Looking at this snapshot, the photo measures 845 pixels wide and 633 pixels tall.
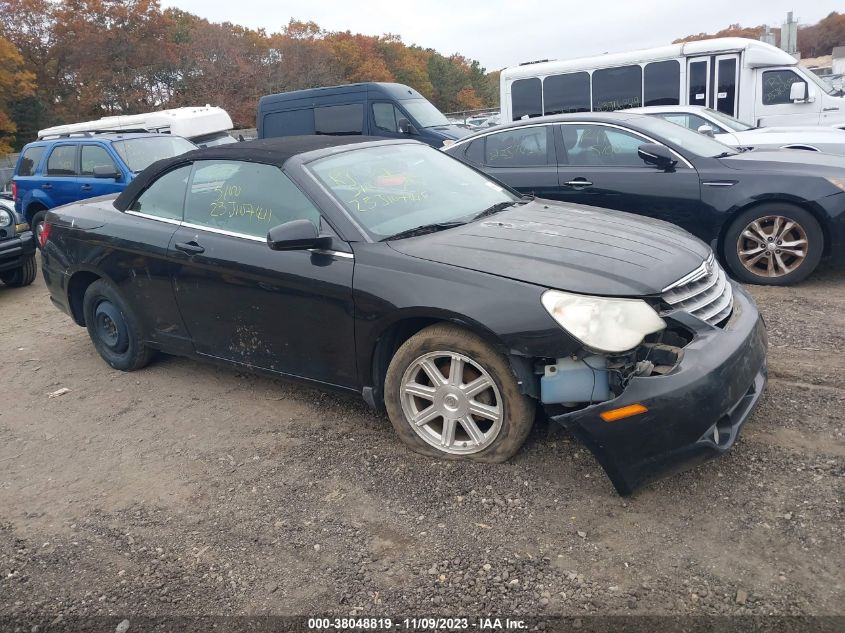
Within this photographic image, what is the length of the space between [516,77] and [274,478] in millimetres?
13284

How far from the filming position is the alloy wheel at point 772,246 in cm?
577

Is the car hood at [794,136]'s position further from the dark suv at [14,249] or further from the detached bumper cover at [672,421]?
the dark suv at [14,249]

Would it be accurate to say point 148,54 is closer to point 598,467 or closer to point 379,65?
point 379,65

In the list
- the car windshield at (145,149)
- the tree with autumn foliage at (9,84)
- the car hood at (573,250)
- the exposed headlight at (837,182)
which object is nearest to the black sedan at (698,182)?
the exposed headlight at (837,182)

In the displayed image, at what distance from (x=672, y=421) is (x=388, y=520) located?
1263 millimetres

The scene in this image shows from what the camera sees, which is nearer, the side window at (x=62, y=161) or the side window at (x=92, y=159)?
the side window at (x=92, y=159)

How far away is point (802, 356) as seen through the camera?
14.2 feet

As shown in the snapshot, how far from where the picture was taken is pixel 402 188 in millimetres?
4051

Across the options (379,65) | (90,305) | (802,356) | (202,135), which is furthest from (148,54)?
(802,356)

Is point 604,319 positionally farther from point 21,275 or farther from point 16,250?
point 21,275

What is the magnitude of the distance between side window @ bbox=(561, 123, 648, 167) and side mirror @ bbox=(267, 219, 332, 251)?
3901mm

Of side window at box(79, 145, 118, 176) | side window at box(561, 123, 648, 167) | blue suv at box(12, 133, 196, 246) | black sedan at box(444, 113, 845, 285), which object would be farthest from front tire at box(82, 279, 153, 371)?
side window at box(79, 145, 118, 176)

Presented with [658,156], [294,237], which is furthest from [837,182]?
[294,237]

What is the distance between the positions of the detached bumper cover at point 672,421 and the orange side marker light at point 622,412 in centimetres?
2
